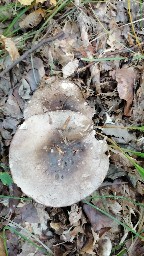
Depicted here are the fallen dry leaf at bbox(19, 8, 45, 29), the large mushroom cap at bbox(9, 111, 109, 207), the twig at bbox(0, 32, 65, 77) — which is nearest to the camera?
the large mushroom cap at bbox(9, 111, 109, 207)

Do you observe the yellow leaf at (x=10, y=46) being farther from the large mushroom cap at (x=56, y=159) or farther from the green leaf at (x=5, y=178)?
the green leaf at (x=5, y=178)

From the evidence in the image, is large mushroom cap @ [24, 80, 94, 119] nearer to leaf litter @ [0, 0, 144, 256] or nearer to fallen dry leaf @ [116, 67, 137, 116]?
leaf litter @ [0, 0, 144, 256]

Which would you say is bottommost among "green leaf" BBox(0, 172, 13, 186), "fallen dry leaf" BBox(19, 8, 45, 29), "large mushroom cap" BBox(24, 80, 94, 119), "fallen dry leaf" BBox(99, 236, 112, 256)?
"fallen dry leaf" BBox(99, 236, 112, 256)

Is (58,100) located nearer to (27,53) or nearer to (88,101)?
(88,101)

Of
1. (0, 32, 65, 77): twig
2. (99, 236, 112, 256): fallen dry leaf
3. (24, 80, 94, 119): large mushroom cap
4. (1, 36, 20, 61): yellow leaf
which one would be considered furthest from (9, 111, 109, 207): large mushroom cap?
(1, 36, 20, 61): yellow leaf

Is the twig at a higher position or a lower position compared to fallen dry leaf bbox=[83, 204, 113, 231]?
higher

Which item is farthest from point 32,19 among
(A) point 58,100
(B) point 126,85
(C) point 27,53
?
(B) point 126,85

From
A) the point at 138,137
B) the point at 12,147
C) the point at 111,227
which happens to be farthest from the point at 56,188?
the point at 138,137
